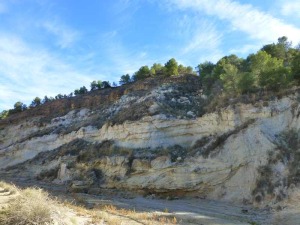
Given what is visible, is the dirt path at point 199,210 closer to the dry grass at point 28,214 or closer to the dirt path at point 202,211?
the dirt path at point 202,211

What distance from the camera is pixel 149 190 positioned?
115 ft

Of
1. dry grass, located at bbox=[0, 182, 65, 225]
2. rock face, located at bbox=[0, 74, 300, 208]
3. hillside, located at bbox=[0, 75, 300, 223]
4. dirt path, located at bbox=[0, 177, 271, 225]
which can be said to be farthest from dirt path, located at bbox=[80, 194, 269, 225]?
dry grass, located at bbox=[0, 182, 65, 225]

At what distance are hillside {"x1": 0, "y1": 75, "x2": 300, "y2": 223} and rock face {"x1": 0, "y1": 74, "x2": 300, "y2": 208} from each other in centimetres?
9

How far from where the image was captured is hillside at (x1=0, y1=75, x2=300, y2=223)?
1199 inches

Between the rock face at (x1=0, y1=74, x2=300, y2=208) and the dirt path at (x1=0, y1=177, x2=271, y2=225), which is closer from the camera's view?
the dirt path at (x1=0, y1=177, x2=271, y2=225)

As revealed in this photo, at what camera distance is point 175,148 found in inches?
1491

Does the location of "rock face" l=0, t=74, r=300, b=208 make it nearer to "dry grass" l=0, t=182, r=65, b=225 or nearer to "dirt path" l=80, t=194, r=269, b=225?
"dirt path" l=80, t=194, r=269, b=225

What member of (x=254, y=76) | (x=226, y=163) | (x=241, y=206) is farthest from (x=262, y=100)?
(x=241, y=206)

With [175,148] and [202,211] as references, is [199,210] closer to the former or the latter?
[202,211]

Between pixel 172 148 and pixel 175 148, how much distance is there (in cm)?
30

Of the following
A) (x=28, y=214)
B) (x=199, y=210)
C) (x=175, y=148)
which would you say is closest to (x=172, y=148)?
(x=175, y=148)

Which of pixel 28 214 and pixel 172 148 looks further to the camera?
pixel 172 148

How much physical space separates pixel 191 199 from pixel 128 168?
7429 mm

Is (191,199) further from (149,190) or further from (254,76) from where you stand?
(254,76)
